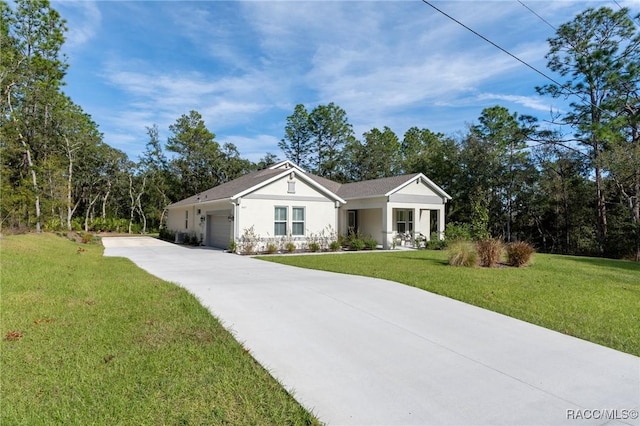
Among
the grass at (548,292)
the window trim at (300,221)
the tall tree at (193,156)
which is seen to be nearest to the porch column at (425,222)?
the window trim at (300,221)

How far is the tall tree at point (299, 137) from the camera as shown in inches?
1618

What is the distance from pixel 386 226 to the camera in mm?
20266

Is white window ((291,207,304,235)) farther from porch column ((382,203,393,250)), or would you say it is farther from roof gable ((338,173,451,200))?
porch column ((382,203,393,250))

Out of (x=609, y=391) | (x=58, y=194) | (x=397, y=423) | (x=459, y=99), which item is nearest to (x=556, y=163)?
(x=459, y=99)

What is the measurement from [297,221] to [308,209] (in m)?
0.89

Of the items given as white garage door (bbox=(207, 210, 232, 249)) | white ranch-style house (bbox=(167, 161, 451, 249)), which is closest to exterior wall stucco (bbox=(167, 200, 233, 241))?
white ranch-style house (bbox=(167, 161, 451, 249))

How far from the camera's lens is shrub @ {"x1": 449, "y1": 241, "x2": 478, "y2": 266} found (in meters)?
11.3

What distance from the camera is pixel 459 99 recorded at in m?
20.8

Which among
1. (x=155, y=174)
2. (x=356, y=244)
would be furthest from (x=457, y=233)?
(x=155, y=174)

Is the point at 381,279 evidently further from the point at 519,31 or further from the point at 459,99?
the point at 459,99

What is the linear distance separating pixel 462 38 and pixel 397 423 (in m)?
9.04

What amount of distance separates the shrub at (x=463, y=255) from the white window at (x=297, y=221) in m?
8.94

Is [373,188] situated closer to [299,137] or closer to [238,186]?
[238,186]

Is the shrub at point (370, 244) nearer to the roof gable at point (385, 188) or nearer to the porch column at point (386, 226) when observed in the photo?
the porch column at point (386, 226)
